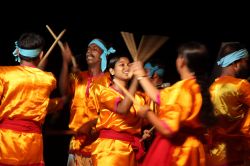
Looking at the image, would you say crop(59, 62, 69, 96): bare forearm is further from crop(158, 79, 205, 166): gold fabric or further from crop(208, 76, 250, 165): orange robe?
crop(158, 79, 205, 166): gold fabric

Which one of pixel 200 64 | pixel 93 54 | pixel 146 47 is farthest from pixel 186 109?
pixel 93 54

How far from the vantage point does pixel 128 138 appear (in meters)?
4.31

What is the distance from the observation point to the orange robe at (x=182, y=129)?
10.7 ft

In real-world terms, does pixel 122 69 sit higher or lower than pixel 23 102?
higher

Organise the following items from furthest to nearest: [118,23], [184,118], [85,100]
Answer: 1. [118,23]
2. [85,100]
3. [184,118]

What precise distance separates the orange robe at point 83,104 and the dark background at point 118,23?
29 cm

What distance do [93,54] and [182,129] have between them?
208 centimetres

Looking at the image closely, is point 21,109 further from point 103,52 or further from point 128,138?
point 103,52

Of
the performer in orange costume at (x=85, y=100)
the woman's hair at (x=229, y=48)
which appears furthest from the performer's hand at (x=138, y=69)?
the performer in orange costume at (x=85, y=100)

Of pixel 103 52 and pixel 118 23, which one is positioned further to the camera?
pixel 118 23

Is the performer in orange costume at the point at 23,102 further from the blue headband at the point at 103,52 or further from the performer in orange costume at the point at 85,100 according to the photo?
the blue headband at the point at 103,52

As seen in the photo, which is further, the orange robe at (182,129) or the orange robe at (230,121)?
the orange robe at (230,121)

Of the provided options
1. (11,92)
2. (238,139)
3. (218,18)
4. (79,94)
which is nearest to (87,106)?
(79,94)

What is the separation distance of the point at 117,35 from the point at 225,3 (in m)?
1.25
